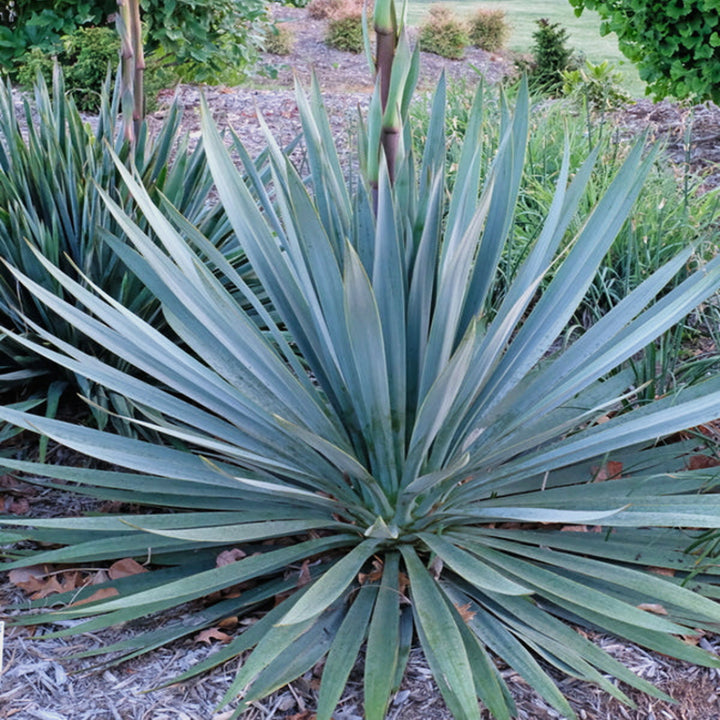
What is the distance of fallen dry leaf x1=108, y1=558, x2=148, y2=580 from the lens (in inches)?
97.7

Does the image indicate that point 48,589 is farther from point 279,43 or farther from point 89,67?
point 279,43

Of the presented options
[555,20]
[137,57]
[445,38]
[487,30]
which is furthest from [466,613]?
[555,20]

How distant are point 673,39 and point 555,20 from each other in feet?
49.7

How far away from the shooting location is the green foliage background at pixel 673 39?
5.59 meters

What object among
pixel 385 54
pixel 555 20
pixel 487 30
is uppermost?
pixel 385 54

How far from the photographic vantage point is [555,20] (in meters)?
19.7

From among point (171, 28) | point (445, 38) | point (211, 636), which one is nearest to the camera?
point (211, 636)

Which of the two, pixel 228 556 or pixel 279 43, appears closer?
pixel 228 556

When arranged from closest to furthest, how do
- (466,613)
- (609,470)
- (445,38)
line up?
(466,613) < (609,470) < (445,38)

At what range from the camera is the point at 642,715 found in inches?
79.6

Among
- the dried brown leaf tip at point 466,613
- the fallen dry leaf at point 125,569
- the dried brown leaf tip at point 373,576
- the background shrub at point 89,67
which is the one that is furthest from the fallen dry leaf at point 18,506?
the background shrub at point 89,67

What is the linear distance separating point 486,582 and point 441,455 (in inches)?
17.1

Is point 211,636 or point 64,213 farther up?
point 64,213

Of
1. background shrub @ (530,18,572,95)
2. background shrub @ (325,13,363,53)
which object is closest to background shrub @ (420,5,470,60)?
background shrub @ (325,13,363,53)
